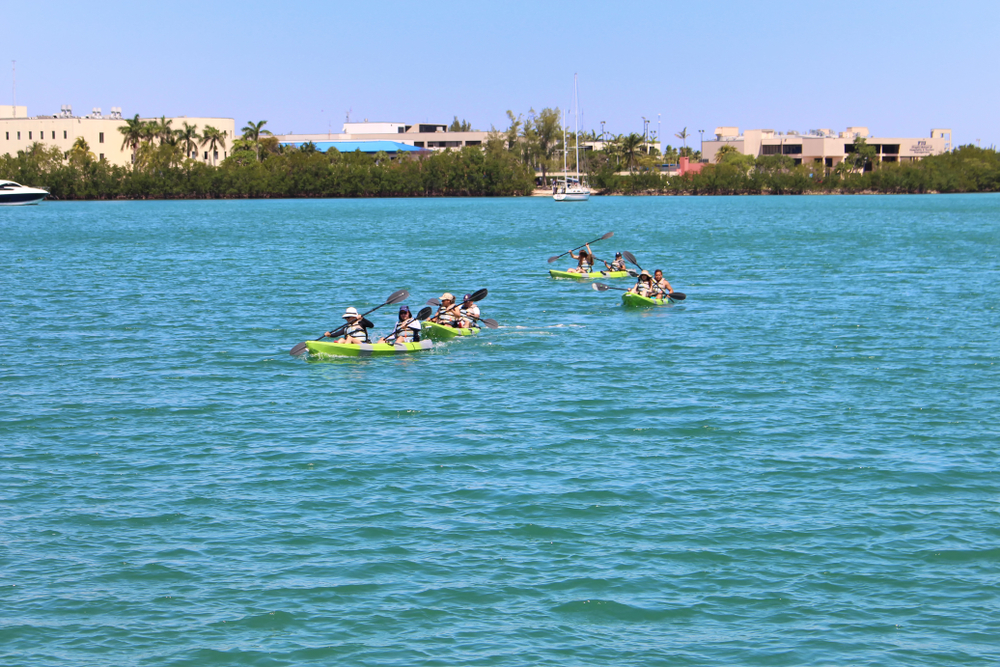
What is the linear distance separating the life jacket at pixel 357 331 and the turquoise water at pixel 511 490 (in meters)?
0.73

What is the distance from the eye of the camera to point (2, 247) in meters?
84.0

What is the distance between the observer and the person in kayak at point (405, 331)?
105 ft

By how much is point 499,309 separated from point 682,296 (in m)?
7.34

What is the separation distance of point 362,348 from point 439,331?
364 centimetres

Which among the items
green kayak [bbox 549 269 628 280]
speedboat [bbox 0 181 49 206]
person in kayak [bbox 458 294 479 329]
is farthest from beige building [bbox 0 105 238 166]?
person in kayak [bbox 458 294 479 329]

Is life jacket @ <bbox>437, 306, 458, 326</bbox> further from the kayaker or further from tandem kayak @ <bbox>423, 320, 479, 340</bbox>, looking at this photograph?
the kayaker

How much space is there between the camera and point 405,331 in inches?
1266

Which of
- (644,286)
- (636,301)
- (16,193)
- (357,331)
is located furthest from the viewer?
(16,193)

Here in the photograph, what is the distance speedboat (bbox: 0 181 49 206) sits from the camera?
16145 cm

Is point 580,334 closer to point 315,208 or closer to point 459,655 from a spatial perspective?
point 459,655

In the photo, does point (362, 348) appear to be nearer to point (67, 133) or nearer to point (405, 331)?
point (405, 331)

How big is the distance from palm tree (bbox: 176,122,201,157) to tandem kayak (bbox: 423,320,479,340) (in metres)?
170

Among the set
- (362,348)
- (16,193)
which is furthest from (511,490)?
(16,193)

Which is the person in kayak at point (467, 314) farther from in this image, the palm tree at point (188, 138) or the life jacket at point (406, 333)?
the palm tree at point (188, 138)
